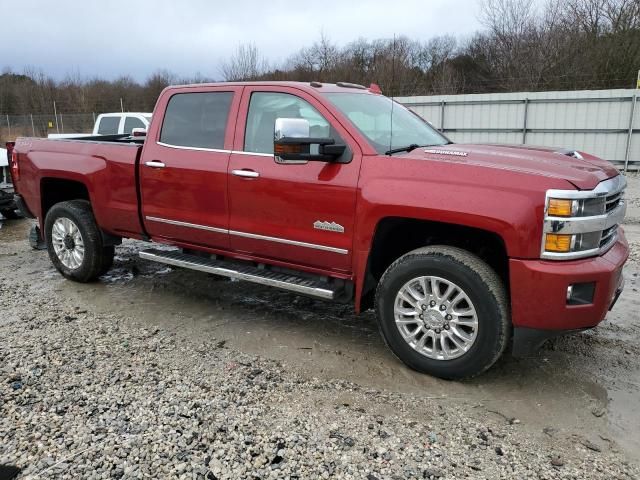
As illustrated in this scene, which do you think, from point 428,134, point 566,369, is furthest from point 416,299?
point 428,134

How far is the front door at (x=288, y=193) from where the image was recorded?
3812 mm

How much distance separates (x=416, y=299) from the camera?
11.8ft

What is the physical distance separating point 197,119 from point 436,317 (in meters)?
2.65

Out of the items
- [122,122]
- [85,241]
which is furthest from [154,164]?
[122,122]

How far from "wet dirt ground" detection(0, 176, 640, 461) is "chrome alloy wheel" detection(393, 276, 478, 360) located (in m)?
0.24

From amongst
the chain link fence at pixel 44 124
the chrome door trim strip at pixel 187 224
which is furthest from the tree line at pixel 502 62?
the chrome door trim strip at pixel 187 224

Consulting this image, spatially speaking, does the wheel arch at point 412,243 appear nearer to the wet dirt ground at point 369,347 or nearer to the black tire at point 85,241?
the wet dirt ground at point 369,347

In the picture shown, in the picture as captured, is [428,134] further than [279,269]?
Yes

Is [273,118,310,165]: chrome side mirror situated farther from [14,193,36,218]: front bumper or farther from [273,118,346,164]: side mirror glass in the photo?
[14,193,36,218]: front bumper

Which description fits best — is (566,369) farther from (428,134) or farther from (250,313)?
(250,313)

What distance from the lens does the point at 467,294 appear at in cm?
340

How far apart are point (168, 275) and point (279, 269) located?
229 centimetres

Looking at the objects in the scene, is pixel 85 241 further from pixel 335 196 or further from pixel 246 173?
Result: pixel 335 196

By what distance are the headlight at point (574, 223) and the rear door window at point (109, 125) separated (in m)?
11.6
